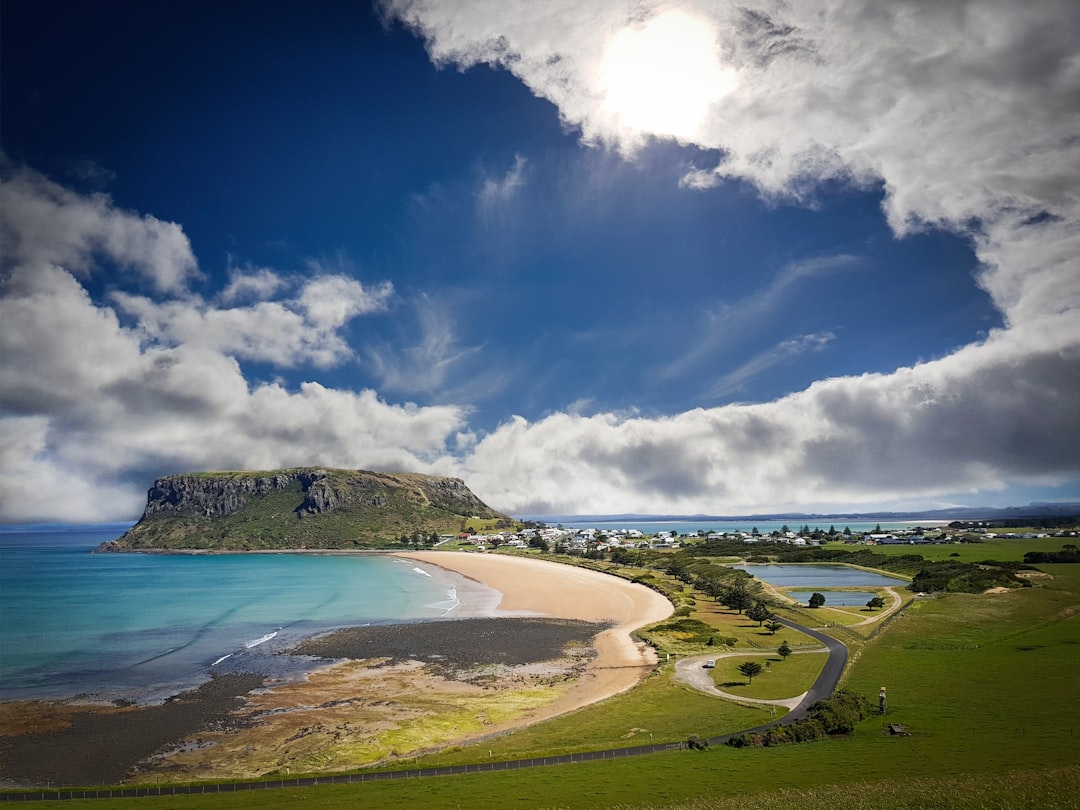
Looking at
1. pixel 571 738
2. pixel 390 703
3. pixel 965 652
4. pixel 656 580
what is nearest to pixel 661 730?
pixel 571 738

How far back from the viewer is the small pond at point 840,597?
322ft

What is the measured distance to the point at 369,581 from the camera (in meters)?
140

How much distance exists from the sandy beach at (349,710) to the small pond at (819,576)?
221ft

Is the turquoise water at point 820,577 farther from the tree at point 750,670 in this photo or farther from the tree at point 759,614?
the tree at point 750,670

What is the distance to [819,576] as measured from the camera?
143250 mm

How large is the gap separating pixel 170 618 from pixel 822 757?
3731 inches

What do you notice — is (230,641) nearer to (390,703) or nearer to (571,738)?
(390,703)

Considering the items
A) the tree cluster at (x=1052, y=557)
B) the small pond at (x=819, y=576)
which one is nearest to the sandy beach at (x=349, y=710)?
the small pond at (x=819, y=576)

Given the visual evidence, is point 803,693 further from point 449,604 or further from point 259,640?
point 449,604

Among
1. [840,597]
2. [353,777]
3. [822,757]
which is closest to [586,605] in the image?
[840,597]

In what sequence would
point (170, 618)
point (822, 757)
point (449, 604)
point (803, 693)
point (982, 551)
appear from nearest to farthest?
point (822, 757) → point (803, 693) → point (170, 618) → point (449, 604) → point (982, 551)

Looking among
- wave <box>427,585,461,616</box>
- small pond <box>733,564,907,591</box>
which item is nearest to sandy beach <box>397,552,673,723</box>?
wave <box>427,585,461,616</box>

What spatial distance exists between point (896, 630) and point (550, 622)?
4394 cm

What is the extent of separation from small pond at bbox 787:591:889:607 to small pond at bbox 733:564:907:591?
2.29 metres
